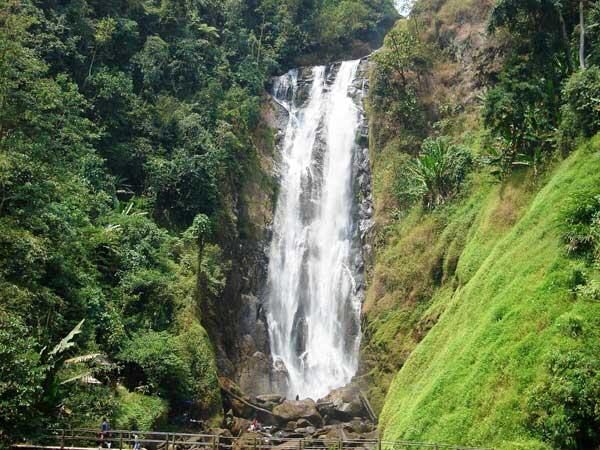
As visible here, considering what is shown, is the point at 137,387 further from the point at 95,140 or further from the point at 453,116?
the point at 453,116

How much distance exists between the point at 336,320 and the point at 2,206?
19036 millimetres

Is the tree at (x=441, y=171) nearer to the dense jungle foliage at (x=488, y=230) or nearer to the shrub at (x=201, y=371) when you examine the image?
the dense jungle foliage at (x=488, y=230)

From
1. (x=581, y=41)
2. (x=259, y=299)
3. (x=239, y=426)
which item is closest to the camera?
(x=581, y=41)

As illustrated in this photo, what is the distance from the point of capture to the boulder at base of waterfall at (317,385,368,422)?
25375 mm

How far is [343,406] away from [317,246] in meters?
13.4

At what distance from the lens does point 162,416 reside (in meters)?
23.0

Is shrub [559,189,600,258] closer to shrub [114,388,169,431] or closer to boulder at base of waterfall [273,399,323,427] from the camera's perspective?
boulder at base of waterfall [273,399,323,427]

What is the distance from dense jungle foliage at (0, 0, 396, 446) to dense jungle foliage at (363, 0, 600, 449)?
29.0ft

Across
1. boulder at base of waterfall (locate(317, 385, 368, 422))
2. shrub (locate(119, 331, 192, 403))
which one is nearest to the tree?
boulder at base of waterfall (locate(317, 385, 368, 422))

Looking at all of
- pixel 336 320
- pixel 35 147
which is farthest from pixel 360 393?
pixel 35 147

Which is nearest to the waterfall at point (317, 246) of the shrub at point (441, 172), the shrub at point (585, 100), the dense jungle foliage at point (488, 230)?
the dense jungle foliage at point (488, 230)

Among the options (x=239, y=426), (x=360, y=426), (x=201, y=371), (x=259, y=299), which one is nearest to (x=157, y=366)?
(x=201, y=371)

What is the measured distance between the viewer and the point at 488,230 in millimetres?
22359

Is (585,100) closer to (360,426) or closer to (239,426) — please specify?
(360,426)
